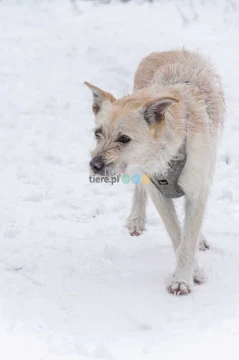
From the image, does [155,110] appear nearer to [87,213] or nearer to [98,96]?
[98,96]

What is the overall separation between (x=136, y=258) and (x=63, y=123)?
383 cm

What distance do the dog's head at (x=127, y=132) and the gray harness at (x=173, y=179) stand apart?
0.19 meters

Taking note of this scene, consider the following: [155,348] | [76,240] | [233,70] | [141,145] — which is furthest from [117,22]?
[155,348]

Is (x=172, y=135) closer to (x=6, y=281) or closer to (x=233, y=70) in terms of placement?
(x=6, y=281)

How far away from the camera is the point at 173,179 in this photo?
4008mm

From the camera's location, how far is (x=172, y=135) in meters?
3.84

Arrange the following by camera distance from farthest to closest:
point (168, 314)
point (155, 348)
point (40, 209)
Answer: point (40, 209), point (168, 314), point (155, 348)

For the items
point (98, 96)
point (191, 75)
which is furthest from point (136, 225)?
point (98, 96)

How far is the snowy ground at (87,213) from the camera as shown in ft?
11.0

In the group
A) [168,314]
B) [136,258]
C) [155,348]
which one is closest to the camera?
[155,348]

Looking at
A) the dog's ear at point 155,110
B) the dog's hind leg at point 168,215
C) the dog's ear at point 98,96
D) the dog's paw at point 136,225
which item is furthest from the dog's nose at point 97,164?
the dog's paw at point 136,225

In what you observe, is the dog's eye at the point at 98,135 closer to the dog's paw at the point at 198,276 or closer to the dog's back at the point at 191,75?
the dog's back at the point at 191,75

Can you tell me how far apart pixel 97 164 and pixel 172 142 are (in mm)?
602

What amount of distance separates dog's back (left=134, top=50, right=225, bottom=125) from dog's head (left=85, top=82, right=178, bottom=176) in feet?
2.45
